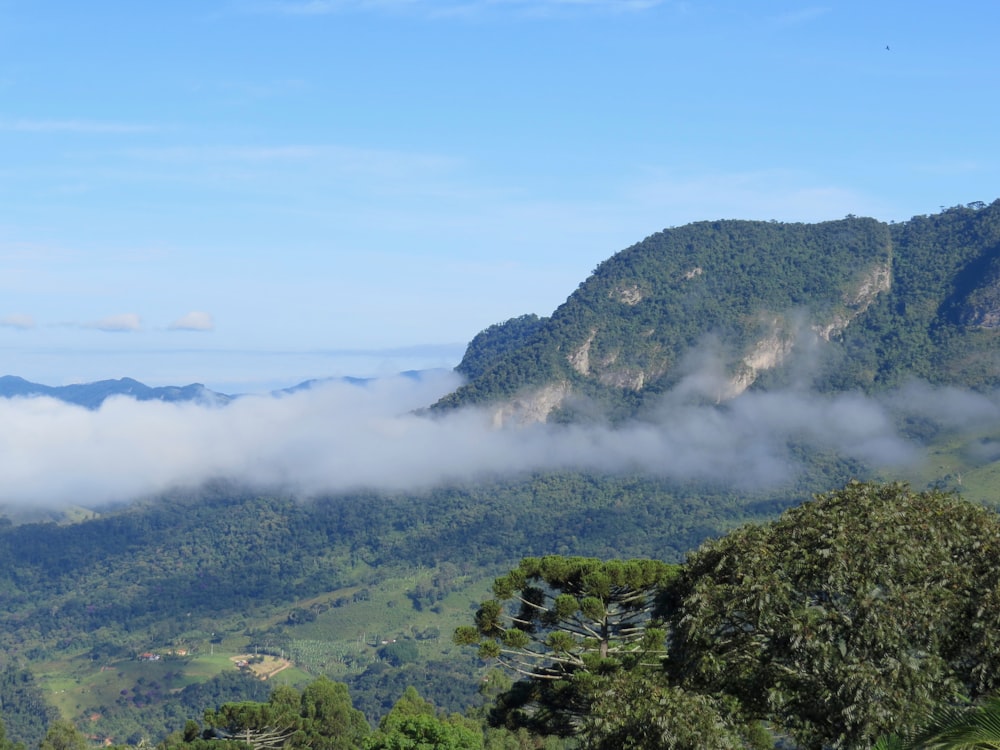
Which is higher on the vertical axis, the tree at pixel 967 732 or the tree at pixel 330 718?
the tree at pixel 967 732

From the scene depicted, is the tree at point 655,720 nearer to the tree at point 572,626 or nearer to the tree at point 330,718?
the tree at point 572,626

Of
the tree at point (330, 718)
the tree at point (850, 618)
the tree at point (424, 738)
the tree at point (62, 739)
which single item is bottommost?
the tree at point (62, 739)

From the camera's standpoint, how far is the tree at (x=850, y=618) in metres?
24.4

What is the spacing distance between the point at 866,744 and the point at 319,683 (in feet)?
255

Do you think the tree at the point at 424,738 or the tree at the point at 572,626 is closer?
the tree at the point at 572,626

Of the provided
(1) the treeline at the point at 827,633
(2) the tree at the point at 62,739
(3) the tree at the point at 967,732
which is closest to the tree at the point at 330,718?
(2) the tree at the point at 62,739

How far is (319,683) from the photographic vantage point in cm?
9694

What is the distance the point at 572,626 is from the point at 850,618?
14.0m

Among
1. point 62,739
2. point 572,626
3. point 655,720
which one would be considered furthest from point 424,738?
point 62,739

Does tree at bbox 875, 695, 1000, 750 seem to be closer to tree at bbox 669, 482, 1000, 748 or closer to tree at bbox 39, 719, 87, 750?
tree at bbox 669, 482, 1000, 748

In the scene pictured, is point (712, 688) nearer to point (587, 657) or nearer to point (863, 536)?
point (863, 536)

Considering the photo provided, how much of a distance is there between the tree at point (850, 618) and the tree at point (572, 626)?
25.8 feet

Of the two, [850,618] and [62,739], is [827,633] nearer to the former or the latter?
[850,618]

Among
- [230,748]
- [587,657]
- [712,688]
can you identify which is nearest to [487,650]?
[587,657]
